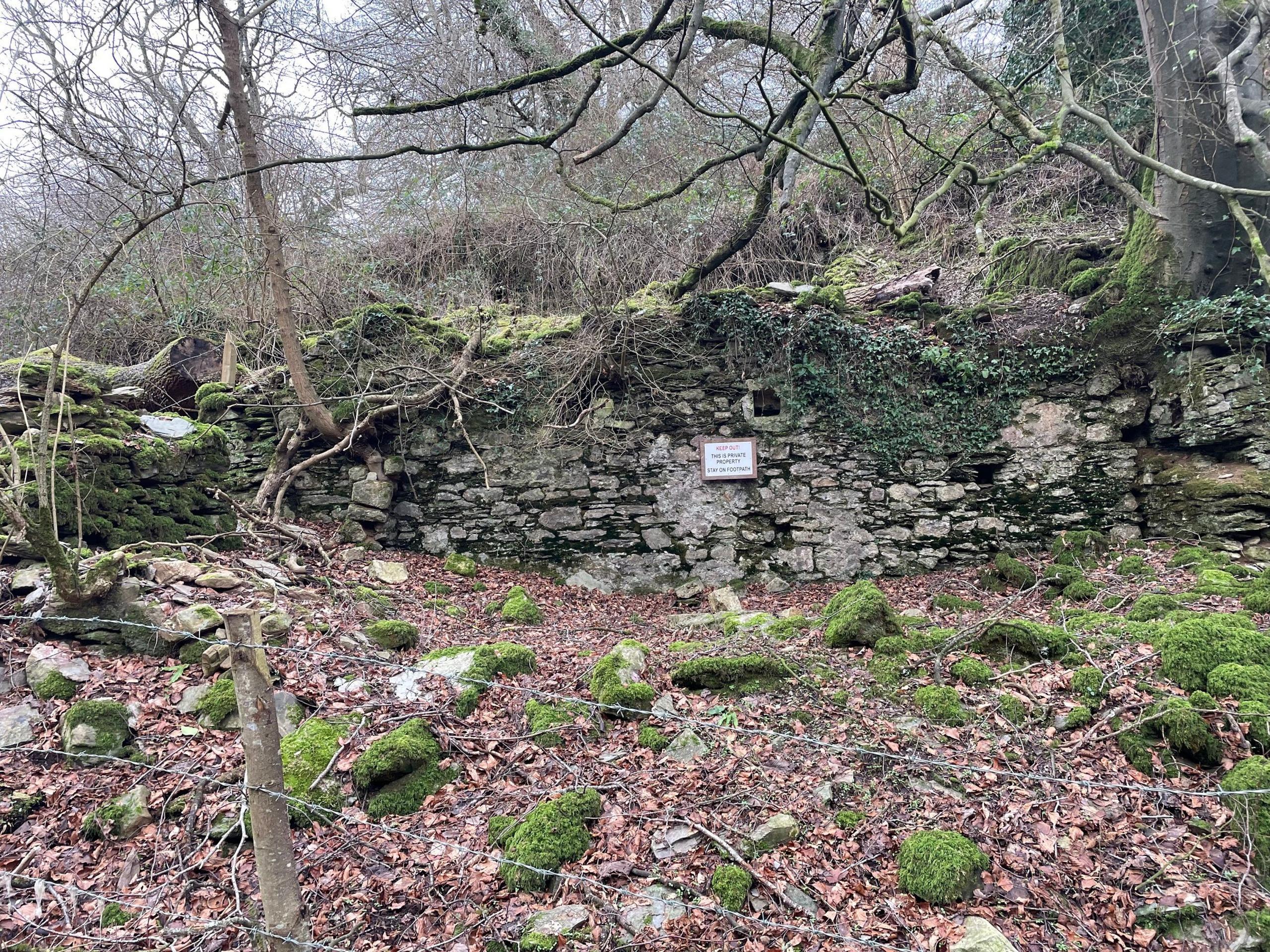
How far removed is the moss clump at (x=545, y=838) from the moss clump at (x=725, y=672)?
3.55ft

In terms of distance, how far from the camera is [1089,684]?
10.3 ft

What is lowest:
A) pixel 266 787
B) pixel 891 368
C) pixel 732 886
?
pixel 732 886

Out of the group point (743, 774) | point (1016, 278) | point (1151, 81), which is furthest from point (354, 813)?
point (1151, 81)

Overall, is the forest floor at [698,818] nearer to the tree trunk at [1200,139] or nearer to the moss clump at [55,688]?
the moss clump at [55,688]

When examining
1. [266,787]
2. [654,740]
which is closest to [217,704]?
[266,787]

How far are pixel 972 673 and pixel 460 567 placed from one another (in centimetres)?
475

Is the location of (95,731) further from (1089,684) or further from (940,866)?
(1089,684)

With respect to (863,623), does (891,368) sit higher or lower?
higher

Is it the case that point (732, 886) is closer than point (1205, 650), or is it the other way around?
point (732, 886)

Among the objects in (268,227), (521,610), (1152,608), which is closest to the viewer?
(1152,608)

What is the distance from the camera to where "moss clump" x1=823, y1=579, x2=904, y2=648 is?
4.03 meters

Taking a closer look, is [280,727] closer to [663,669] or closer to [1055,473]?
[663,669]

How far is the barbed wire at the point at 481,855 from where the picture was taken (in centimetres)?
199

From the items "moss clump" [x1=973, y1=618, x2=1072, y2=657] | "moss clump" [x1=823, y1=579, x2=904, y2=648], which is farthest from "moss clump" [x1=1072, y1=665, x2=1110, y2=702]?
"moss clump" [x1=823, y1=579, x2=904, y2=648]
